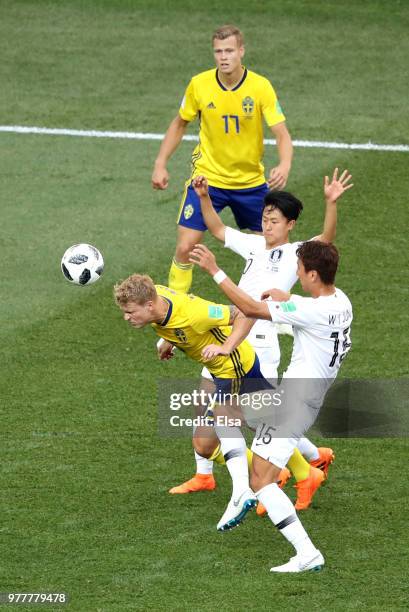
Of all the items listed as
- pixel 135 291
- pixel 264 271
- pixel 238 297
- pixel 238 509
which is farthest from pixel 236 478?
pixel 264 271

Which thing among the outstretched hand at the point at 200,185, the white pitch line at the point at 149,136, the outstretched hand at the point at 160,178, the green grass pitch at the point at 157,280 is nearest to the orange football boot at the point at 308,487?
Result: the green grass pitch at the point at 157,280

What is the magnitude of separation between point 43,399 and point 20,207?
4.74m

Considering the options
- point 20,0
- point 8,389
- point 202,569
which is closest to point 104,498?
point 202,569

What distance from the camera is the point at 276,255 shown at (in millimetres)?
10586

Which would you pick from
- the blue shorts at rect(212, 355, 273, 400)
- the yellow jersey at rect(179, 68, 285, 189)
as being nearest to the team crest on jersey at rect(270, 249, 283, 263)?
the blue shorts at rect(212, 355, 273, 400)

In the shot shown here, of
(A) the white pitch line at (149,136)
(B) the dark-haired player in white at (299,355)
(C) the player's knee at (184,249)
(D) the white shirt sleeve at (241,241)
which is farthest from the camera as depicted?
(A) the white pitch line at (149,136)

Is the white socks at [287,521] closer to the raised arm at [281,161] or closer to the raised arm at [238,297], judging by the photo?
the raised arm at [238,297]

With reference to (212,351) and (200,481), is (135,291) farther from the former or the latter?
(200,481)

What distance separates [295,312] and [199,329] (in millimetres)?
832

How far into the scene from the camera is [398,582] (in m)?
8.84

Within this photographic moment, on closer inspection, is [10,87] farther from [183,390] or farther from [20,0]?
[183,390]

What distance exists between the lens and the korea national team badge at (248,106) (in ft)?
41.5

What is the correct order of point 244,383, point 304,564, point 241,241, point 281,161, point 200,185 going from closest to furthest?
point 304,564 < point 244,383 < point 200,185 < point 241,241 < point 281,161

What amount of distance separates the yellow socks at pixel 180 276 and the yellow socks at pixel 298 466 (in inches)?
124
